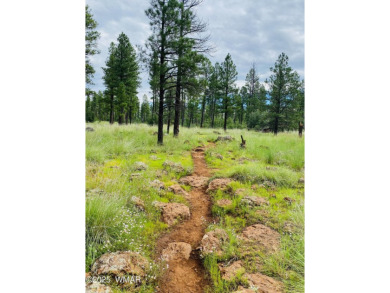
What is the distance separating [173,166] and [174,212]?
1.09 metres

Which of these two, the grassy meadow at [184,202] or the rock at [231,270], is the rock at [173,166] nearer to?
the grassy meadow at [184,202]

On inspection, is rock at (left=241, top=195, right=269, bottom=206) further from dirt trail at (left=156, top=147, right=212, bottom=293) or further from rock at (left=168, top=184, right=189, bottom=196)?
rock at (left=168, top=184, right=189, bottom=196)

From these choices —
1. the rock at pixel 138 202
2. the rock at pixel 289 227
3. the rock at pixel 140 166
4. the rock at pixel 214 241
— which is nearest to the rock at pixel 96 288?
the rock at pixel 214 241

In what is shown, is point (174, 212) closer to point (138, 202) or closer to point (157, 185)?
point (138, 202)

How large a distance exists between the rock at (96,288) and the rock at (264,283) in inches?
33.1

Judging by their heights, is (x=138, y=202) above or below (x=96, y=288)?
above

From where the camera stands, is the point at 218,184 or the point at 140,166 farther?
the point at 140,166

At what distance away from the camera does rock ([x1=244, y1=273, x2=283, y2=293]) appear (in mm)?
1071

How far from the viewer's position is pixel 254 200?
2.04 m

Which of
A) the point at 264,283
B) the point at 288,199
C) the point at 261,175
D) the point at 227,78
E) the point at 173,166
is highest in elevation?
the point at 227,78

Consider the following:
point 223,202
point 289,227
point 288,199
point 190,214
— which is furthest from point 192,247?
point 288,199

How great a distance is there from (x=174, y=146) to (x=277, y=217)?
2636 mm
